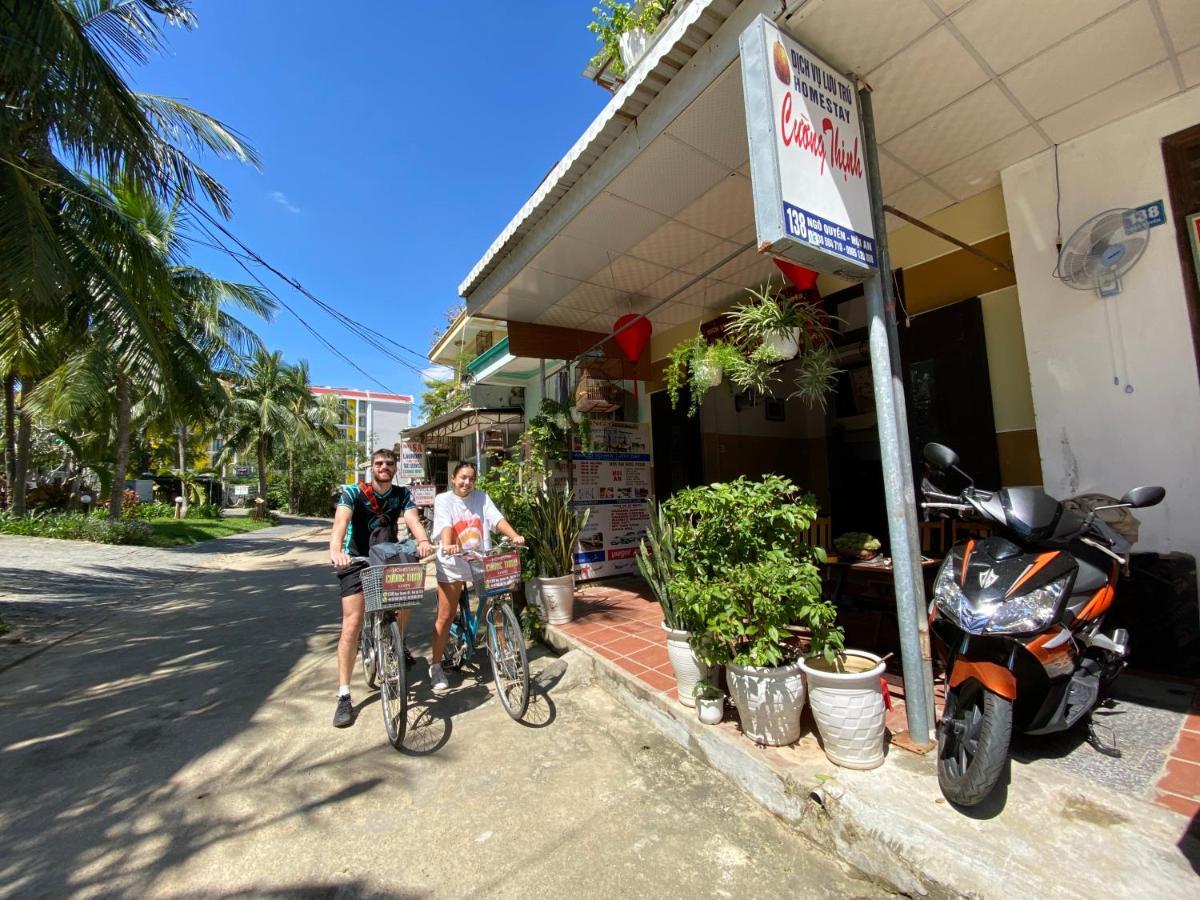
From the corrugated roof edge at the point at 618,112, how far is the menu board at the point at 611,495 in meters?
2.73

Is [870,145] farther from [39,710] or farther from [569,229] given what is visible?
[39,710]

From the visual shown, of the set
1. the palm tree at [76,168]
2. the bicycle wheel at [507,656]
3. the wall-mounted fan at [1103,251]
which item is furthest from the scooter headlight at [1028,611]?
the palm tree at [76,168]

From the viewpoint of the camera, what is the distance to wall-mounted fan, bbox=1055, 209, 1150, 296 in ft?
11.1

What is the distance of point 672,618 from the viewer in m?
3.40

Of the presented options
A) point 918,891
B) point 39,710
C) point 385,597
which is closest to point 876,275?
point 918,891

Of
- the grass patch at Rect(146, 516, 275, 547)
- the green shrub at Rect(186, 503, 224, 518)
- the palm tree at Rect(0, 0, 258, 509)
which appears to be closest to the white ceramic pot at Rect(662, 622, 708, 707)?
the palm tree at Rect(0, 0, 258, 509)

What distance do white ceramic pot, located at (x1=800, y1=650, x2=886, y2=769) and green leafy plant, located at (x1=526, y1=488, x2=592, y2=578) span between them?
3.13m

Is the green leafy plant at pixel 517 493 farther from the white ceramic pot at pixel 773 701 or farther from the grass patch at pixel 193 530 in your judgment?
the grass patch at pixel 193 530

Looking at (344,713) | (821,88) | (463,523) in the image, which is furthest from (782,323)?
(344,713)

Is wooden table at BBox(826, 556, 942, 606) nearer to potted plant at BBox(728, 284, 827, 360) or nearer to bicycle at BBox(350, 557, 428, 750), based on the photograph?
potted plant at BBox(728, 284, 827, 360)

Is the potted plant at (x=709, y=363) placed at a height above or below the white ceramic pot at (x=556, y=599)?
above

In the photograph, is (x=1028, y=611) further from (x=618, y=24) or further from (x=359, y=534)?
(x=618, y=24)

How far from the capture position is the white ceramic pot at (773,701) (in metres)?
2.66

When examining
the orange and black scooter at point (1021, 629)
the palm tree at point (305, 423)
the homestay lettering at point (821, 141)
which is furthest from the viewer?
the palm tree at point (305, 423)
